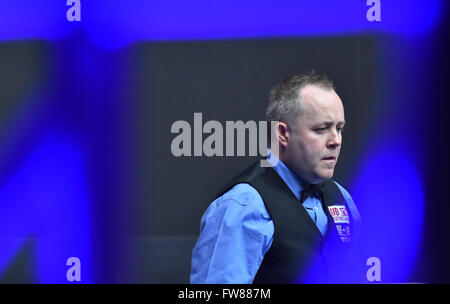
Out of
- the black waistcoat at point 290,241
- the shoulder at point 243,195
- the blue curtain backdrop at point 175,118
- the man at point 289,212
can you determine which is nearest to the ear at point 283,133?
the man at point 289,212

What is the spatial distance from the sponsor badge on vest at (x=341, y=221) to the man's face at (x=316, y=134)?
0.63ft

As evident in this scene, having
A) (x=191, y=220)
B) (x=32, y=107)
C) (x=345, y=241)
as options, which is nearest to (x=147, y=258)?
(x=191, y=220)

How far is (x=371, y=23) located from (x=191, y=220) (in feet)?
4.47

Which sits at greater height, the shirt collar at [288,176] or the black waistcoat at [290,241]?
the shirt collar at [288,176]

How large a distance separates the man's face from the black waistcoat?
106 millimetres

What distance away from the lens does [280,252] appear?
1822mm

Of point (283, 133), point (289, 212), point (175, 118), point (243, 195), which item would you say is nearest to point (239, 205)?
point (243, 195)

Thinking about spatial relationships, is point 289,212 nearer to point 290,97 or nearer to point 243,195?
point 243,195

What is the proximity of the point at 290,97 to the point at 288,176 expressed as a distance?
273 millimetres

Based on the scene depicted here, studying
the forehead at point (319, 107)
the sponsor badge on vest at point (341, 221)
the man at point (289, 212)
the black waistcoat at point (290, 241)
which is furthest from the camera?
the sponsor badge on vest at point (341, 221)

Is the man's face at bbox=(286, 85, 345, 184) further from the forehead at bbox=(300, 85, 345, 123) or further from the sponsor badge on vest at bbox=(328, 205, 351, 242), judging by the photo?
the sponsor badge on vest at bbox=(328, 205, 351, 242)

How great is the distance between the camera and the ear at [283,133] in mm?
1970

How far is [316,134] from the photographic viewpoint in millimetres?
1942

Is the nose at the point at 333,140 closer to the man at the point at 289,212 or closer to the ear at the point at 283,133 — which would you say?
the man at the point at 289,212
